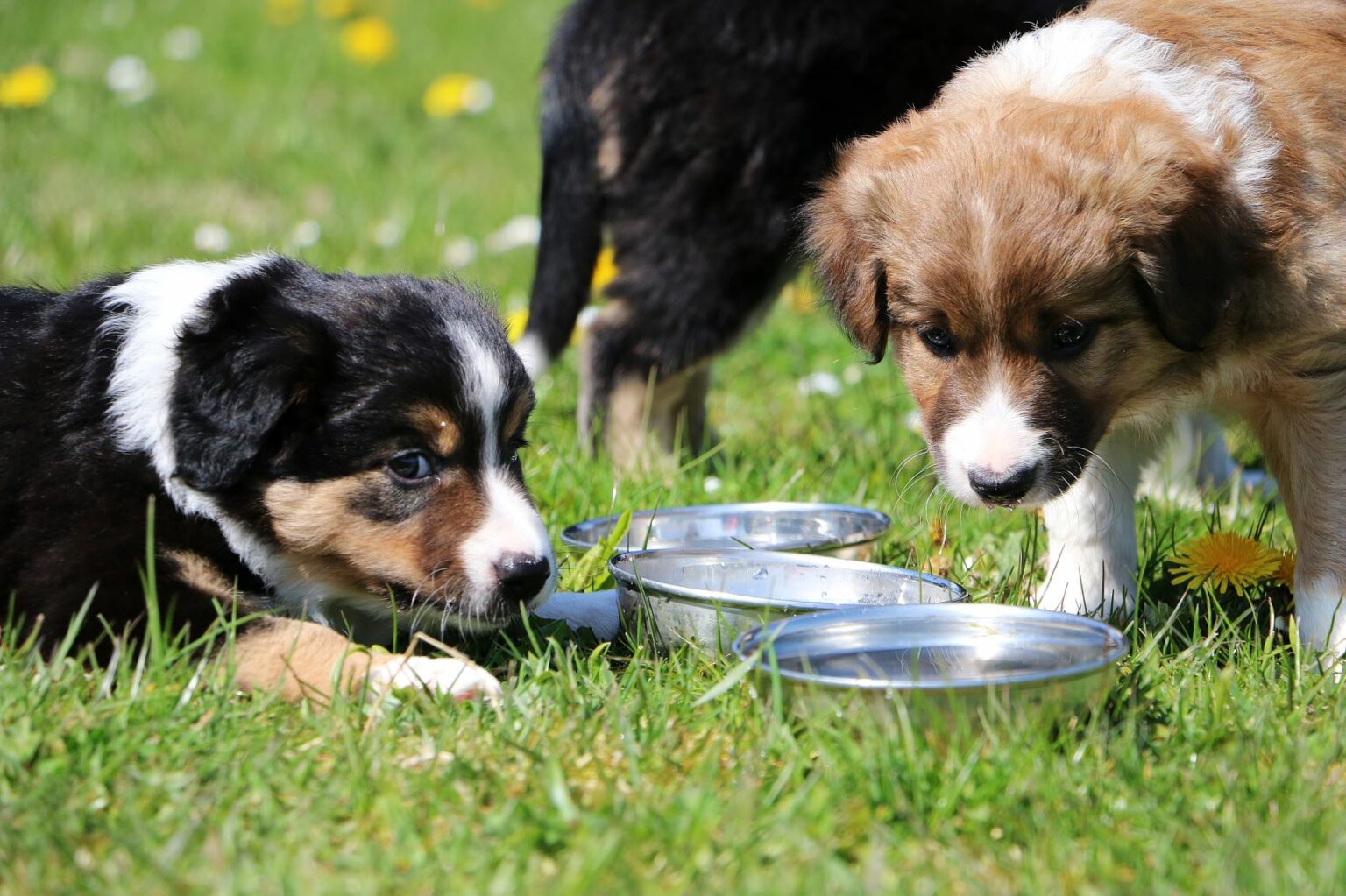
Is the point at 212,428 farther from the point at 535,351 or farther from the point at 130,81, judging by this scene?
the point at 130,81

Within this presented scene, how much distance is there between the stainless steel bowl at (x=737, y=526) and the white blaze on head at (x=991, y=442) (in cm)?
48

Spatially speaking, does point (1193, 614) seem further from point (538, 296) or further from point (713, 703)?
point (538, 296)

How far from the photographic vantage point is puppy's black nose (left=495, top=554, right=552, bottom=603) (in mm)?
2477

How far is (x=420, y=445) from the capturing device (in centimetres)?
253

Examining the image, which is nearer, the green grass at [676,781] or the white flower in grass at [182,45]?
the green grass at [676,781]

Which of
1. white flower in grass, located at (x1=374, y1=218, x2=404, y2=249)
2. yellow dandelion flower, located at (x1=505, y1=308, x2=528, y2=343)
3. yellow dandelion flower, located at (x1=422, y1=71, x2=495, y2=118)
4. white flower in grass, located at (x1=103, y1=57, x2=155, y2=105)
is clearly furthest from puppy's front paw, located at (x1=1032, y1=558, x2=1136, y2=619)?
white flower in grass, located at (x1=103, y1=57, x2=155, y2=105)

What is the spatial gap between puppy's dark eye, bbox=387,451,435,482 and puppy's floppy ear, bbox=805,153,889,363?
3.33ft

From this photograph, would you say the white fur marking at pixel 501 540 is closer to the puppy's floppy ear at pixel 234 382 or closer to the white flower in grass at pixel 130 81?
the puppy's floppy ear at pixel 234 382

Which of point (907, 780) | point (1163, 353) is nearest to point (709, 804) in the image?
point (907, 780)

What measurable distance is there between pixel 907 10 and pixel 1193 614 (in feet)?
6.44

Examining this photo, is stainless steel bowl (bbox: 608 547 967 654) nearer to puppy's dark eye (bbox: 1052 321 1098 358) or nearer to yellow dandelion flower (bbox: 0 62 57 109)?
puppy's dark eye (bbox: 1052 321 1098 358)

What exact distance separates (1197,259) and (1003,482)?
21.5 inches

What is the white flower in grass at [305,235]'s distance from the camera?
5754 mm

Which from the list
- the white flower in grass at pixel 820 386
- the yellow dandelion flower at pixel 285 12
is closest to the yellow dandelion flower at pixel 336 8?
the yellow dandelion flower at pixel 285 12
